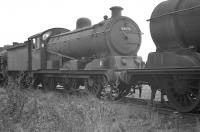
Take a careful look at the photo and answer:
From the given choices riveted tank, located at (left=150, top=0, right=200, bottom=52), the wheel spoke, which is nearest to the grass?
the wheel spoke

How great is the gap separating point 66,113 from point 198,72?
315cm

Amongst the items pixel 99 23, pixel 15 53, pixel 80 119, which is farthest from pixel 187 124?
pixel 15 53

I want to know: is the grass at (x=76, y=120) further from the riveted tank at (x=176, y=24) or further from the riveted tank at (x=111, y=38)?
the riveted tank at (x=111, y=38)

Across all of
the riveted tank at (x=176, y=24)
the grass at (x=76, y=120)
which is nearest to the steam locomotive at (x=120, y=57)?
the riveted tank at (x=176, y=24)

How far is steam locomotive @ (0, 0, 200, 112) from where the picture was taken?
25.2 ft

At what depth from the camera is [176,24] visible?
7.91 meters

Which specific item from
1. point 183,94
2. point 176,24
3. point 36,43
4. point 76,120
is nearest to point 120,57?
point 176,24

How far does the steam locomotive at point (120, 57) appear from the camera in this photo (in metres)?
7.68

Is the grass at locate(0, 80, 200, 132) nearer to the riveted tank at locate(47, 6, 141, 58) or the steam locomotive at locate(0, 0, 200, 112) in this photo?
the steam locomotive at locate(0, 0, 200, 112)

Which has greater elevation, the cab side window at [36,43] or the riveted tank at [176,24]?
the cab side window at [36,43]

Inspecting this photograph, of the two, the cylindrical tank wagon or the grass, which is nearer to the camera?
the grass

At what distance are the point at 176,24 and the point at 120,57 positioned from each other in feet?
14.1

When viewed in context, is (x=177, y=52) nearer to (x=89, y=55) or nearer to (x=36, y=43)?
(x=89, y=55)

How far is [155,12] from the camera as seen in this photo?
340 inches
